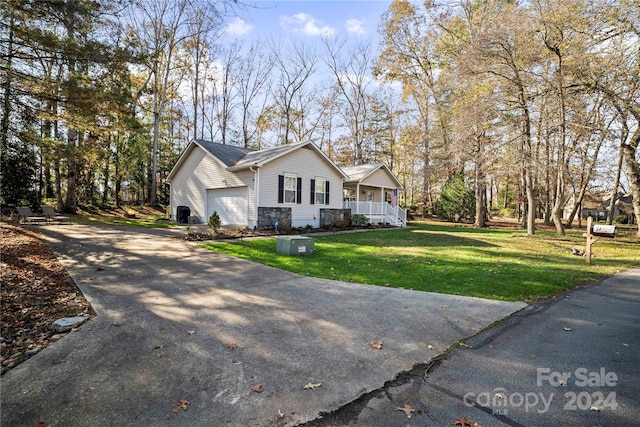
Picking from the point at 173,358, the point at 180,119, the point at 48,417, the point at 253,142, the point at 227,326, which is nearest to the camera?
the point at 48,417

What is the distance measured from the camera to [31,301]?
473cm

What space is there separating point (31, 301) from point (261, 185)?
10581 mm

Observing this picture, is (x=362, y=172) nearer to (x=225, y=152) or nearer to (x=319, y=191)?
(x=319, y=191)

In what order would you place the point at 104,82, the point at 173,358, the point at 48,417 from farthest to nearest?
the point at 104,82 < the point at 173,358 < the point at 48,417

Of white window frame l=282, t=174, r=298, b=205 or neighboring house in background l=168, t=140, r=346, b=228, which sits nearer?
neighboring house in background l=168, t=140, r=346, b=228

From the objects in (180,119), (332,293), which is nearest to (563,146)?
(332,293)

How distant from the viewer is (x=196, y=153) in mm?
18578

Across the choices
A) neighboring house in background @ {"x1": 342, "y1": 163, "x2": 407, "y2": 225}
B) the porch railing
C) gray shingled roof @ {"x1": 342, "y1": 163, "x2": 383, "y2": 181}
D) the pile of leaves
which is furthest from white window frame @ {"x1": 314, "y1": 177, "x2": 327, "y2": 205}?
the pile of leaves

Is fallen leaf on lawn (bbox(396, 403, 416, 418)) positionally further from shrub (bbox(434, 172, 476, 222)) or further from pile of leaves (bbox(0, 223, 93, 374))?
shrub (bbox(434, 172, 476, 222))

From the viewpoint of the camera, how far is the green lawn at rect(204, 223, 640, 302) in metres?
6.23

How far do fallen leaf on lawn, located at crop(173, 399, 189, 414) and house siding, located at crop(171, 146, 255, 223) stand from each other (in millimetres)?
12675

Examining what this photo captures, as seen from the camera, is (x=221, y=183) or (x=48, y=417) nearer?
(x=48, y=417)

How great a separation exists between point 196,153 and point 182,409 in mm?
18278

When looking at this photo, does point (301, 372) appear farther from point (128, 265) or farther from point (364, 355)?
point (128, 265)
